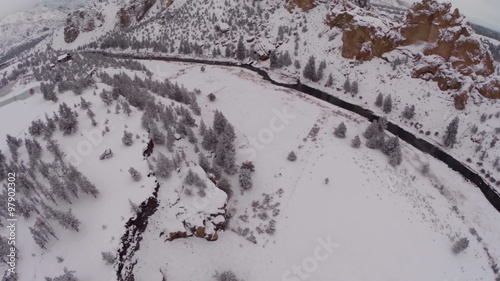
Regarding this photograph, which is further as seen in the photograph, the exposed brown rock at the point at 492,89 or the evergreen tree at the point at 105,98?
the exposed brown rock at the point at 492,89

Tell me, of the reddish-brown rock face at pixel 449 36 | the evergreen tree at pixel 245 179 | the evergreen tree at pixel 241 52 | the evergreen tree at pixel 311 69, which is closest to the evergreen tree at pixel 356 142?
the evergreen tree at pixel 245 179

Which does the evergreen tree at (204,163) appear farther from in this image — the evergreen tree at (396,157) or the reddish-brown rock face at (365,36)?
the reddish-brown rock face at (365,36)

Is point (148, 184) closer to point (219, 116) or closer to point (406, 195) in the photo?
point (219, 116)

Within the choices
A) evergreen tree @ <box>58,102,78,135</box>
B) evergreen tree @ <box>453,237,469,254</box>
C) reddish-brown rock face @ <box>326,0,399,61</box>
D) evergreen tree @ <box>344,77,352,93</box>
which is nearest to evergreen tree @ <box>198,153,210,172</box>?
evergreen tree @ <box>58,102,78,135</box>

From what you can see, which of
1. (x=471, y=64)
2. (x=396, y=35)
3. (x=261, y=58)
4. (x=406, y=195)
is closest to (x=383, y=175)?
(x=406, y=195)

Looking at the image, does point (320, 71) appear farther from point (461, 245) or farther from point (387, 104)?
point (461, 245)

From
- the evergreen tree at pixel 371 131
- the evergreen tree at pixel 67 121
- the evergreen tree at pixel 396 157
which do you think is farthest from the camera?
the evergreen tree at pixel 371 131

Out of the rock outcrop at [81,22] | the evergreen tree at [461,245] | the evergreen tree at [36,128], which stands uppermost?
the evergreen tree at [36,128]
